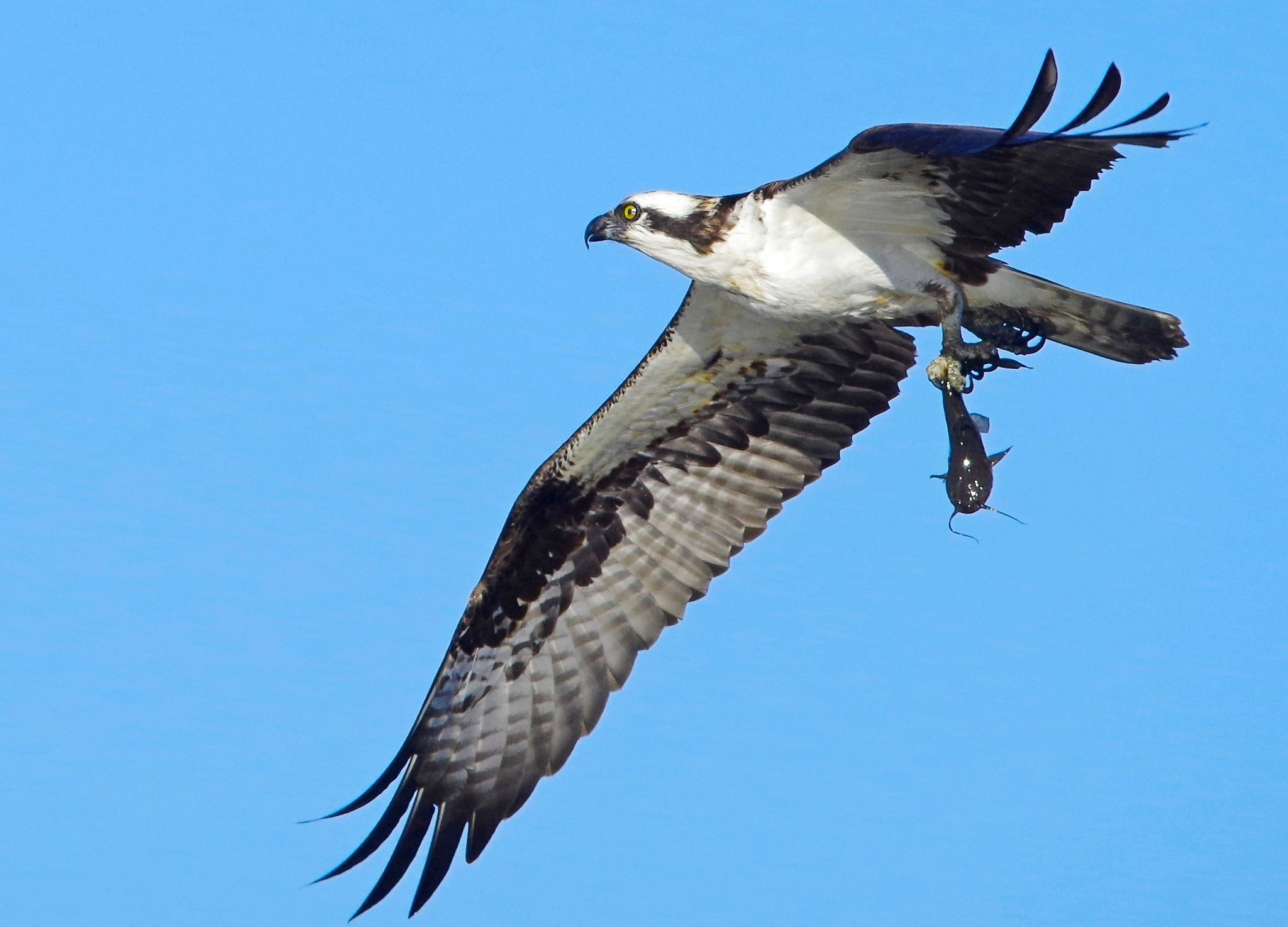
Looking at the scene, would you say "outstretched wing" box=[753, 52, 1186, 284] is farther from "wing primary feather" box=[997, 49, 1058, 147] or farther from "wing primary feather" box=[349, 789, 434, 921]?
"wing primary feather" box=[349, 789, 434, 921]

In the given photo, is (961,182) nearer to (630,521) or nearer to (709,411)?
(709,411)

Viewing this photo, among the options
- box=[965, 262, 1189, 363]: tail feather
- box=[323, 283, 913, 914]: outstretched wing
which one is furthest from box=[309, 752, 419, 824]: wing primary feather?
box=[965, 262, 1189, 363]: tail feather

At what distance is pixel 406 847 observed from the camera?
407 inches

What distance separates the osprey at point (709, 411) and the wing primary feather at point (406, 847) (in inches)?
0.4

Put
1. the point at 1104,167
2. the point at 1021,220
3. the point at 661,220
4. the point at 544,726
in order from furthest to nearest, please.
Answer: the point at 544,726
the point at 661,220
the point at 1021,220
the point at 1104,167

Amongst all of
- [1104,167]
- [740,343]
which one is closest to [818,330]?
[740,343]

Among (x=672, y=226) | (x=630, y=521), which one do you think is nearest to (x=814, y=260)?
(x=672, y=226)

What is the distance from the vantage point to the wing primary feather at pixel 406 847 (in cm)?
1007

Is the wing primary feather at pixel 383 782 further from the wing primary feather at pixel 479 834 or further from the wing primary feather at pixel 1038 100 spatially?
the wing primary feather at pixel 1038 100

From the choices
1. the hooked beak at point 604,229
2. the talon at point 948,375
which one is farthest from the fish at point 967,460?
the hooked beak at point 604,229

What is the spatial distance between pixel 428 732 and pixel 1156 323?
16.4 ft

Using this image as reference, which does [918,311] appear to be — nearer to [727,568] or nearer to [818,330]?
[818,330]

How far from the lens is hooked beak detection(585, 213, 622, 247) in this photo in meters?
10.0

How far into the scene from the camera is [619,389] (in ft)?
35.8
